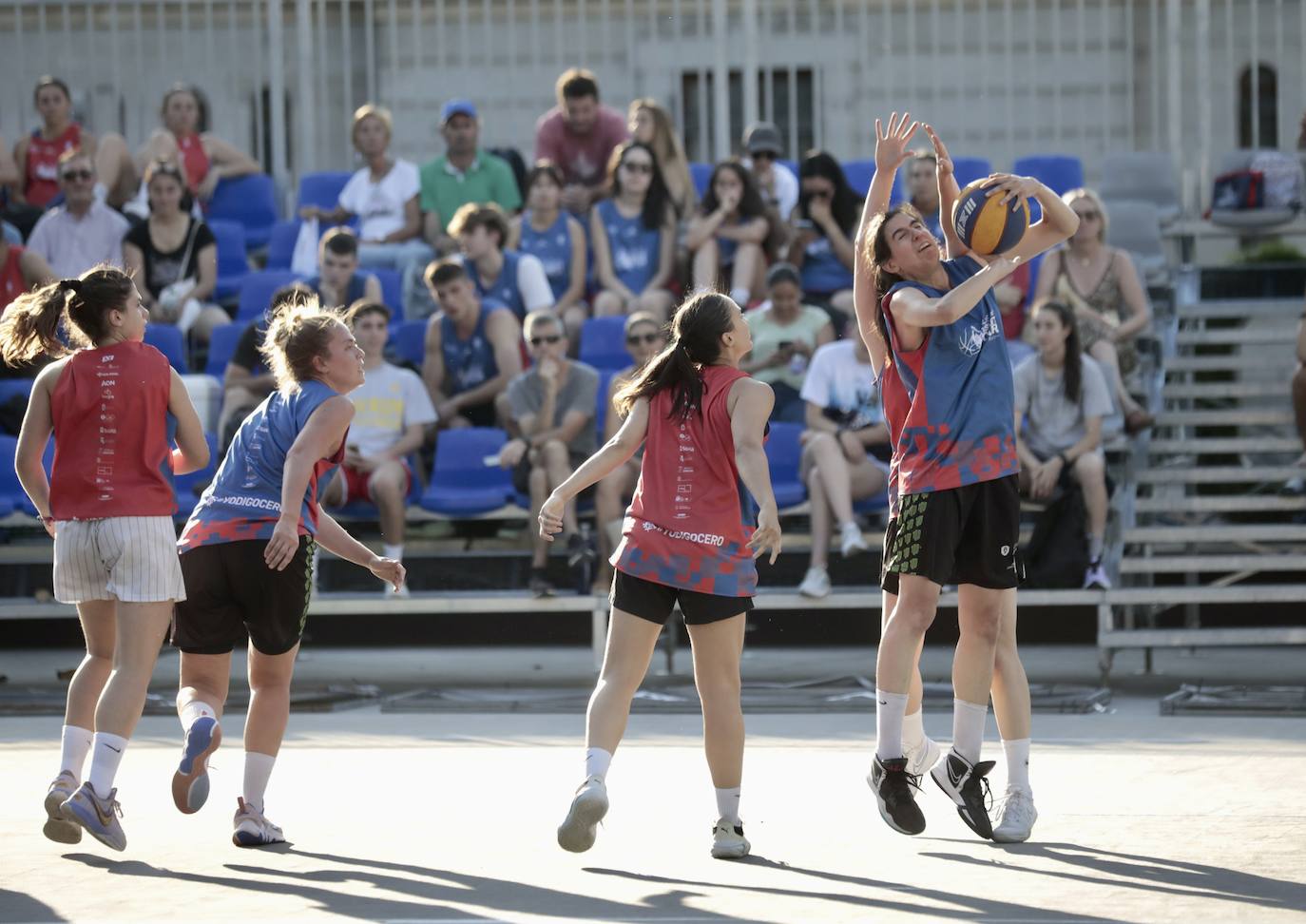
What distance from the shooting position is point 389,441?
1089 cm

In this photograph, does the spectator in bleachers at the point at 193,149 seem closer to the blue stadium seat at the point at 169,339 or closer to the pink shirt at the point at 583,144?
the blue stadium seat at the point at 169,339

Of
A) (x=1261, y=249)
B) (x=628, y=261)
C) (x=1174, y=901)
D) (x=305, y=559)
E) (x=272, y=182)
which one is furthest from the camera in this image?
(x=272, y=182)

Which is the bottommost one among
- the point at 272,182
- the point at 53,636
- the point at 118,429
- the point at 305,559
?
the point at 53,636

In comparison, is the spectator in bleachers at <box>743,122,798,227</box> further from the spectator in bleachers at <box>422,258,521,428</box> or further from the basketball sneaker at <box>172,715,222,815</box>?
the basketball sneaker at <box>172,715,222,815</box>

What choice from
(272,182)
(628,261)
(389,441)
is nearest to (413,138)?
(272,182)

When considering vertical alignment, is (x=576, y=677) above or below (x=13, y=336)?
below

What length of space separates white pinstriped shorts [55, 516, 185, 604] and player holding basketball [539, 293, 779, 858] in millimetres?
1212

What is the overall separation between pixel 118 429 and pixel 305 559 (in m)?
0.71

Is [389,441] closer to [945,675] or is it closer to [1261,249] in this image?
[945,675]

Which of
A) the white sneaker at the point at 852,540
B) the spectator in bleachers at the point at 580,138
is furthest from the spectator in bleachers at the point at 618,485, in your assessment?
the spectator in bleachers at the point at 580,138

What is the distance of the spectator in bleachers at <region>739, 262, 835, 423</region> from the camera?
36.7 ft

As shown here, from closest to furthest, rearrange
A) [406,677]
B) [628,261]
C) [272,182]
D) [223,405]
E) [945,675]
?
[945,675], [406,677], [223,405], [628,261], [272,182]

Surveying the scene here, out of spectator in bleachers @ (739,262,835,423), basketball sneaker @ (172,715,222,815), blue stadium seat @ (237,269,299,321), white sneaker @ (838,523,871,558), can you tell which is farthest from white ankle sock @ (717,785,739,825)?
blue stadium seat @ (237,269,299,321)

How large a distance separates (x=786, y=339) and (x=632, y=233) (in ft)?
5.04
